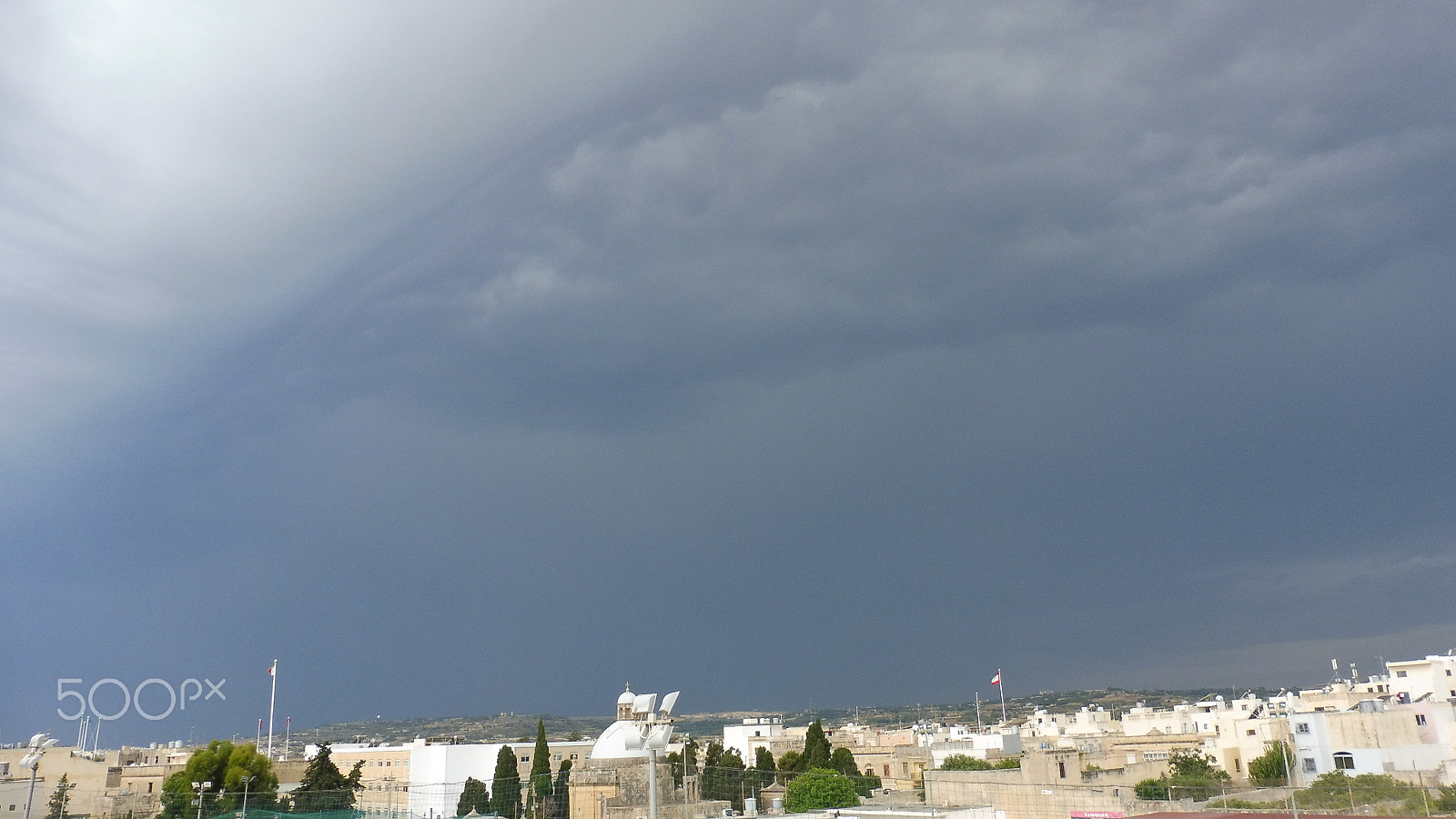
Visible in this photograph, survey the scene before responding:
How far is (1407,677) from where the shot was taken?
8019 centimetres

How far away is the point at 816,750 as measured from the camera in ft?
226

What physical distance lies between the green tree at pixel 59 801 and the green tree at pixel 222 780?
218 inches

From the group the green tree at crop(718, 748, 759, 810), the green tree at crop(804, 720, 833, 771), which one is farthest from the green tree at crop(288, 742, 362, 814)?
the green tree at crop(804, 720, 833, 771)

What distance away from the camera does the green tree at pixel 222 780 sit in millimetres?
56156

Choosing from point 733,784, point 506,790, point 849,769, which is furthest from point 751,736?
point 733,784

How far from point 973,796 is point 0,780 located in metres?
58.7

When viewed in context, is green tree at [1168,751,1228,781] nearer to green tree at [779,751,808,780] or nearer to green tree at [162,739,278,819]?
green tree at [779,751,808,780]

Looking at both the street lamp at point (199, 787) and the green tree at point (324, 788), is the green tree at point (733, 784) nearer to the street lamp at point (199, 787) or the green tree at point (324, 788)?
the green tree at point (324, 788)

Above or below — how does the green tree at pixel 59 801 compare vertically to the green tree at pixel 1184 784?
above

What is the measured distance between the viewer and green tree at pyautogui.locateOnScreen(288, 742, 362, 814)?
5619cm

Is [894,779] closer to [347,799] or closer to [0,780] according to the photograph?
[347,799]

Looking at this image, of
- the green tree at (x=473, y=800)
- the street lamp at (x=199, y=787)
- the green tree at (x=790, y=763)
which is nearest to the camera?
the street lamp at (x=199, y=787)

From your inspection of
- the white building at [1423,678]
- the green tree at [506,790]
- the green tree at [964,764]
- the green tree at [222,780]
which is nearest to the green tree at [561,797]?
the green tree at [506,790]

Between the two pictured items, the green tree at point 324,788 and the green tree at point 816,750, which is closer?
the green tree at point 324,788
